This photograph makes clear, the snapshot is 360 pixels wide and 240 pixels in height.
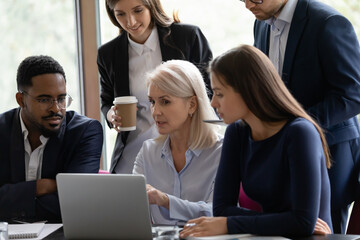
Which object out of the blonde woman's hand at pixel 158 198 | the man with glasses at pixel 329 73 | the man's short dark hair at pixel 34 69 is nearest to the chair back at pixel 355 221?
the man with glasses at pixel 329 73

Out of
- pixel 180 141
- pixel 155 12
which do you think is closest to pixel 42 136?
pixel 180 141

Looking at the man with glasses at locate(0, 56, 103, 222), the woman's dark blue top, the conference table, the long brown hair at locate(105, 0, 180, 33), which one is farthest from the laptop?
the long brown hair at locate(105, 0, 180, 33)

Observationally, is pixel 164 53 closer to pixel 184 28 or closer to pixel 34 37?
pixel 184 28

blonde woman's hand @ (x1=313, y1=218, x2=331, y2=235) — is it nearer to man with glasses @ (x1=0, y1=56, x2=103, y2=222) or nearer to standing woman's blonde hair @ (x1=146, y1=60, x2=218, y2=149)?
standing woman's blonde hair @ (x1=146, y1=60, x2=218, y2=149)

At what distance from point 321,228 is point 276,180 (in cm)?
23

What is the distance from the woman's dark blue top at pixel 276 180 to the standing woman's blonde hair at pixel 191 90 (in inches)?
14.1

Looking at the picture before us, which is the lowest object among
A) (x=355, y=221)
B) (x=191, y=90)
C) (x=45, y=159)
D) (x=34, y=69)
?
(x=355, y=221)

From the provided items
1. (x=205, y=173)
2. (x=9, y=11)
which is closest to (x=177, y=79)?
(x=205, y=173)

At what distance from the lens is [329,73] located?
2400 millimetres

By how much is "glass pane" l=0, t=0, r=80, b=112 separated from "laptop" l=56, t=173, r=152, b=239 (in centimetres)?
233

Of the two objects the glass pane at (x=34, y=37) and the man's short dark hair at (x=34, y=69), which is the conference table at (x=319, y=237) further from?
the glass pane at (x=34, y=37)

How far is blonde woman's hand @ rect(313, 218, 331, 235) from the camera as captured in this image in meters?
1.91

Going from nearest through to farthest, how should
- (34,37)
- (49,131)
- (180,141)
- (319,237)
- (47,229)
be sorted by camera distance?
1. (319,237)
2. (47,229)
3. (180,141)
4. (49,131)
5. (34,37)

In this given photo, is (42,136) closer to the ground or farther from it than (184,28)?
closer to the ground
